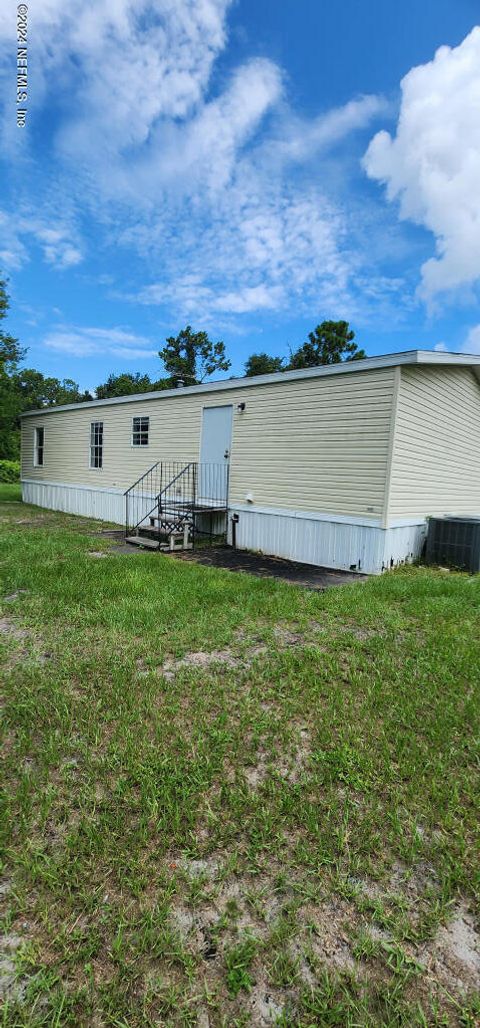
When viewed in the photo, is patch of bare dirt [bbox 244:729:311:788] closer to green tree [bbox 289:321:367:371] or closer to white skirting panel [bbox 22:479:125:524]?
white skirting panel [bbox 22:479:125:524]

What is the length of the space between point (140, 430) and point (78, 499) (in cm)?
392

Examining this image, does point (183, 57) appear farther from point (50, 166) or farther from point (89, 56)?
point (50, 166)

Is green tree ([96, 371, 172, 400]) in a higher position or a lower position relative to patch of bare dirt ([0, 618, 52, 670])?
higher

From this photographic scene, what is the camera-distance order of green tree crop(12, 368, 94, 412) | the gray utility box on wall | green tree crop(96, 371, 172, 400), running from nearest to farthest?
1. the gray utility box on wall
2. green tree crop(96, 371, 172, 400)
3. green tree crop(12, 368, 94, 412)

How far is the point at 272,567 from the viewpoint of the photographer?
773 centimetres

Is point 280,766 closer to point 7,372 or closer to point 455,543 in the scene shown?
point 455,543

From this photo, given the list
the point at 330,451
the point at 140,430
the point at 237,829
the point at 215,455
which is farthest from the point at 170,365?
the point at 237,829

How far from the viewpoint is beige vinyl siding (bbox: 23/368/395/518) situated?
7.32m

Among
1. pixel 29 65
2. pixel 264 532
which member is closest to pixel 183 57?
pixel 29 65

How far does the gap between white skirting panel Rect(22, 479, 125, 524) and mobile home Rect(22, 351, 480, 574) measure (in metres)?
0.94

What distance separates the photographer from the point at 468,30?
854 centimetres

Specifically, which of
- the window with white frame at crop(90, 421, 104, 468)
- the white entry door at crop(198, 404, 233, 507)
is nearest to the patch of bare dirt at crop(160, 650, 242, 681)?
the white entry door at crop(198, 404, 233, 507)

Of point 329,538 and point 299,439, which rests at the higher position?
point 299,439

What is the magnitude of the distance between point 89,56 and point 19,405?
Answer: 12.7 m
